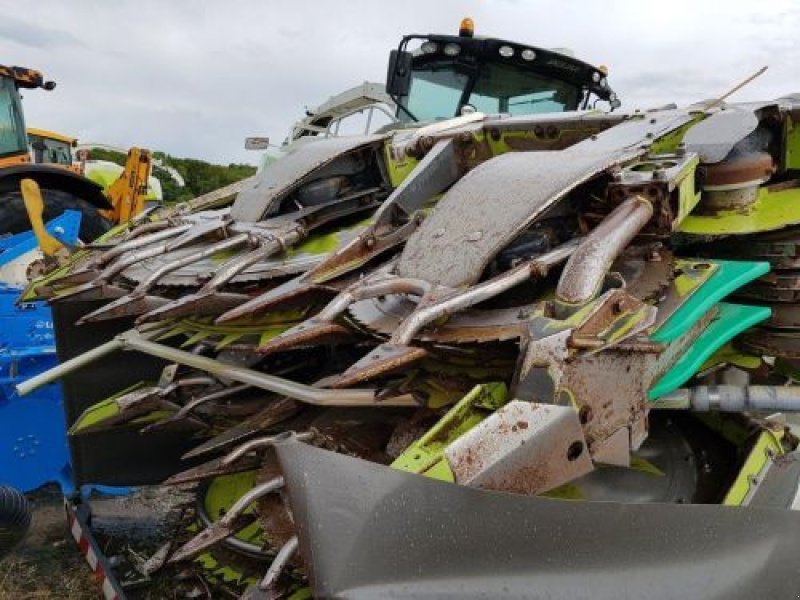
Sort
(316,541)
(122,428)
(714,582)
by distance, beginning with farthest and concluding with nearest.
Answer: (122,428) → (714,582) → (316,541)

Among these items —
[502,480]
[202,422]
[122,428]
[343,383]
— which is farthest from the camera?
[122,428]

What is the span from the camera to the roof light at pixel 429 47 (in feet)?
19.5

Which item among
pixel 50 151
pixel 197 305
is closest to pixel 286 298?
pixel 197 305

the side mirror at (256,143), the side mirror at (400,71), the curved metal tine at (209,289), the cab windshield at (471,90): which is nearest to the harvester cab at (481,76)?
the cab windshield at (471,90)

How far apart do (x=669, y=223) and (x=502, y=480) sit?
3.07 feet

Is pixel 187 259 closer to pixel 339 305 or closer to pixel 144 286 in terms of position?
pixel 144 286

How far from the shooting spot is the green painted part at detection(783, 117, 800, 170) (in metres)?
2.67

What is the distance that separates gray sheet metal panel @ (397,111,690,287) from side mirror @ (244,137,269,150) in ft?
8.31

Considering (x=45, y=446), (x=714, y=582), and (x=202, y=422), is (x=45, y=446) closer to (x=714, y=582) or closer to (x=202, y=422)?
(x=202, y=422)

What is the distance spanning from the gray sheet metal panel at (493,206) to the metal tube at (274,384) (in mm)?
330

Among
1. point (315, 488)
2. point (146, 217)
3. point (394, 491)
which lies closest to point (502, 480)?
point (394, 491)

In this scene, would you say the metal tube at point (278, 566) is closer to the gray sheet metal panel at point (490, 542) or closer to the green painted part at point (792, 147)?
the gray sheet metal panel at point (490, 542)

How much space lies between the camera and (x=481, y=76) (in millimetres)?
6004

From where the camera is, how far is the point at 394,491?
4.68 ft
